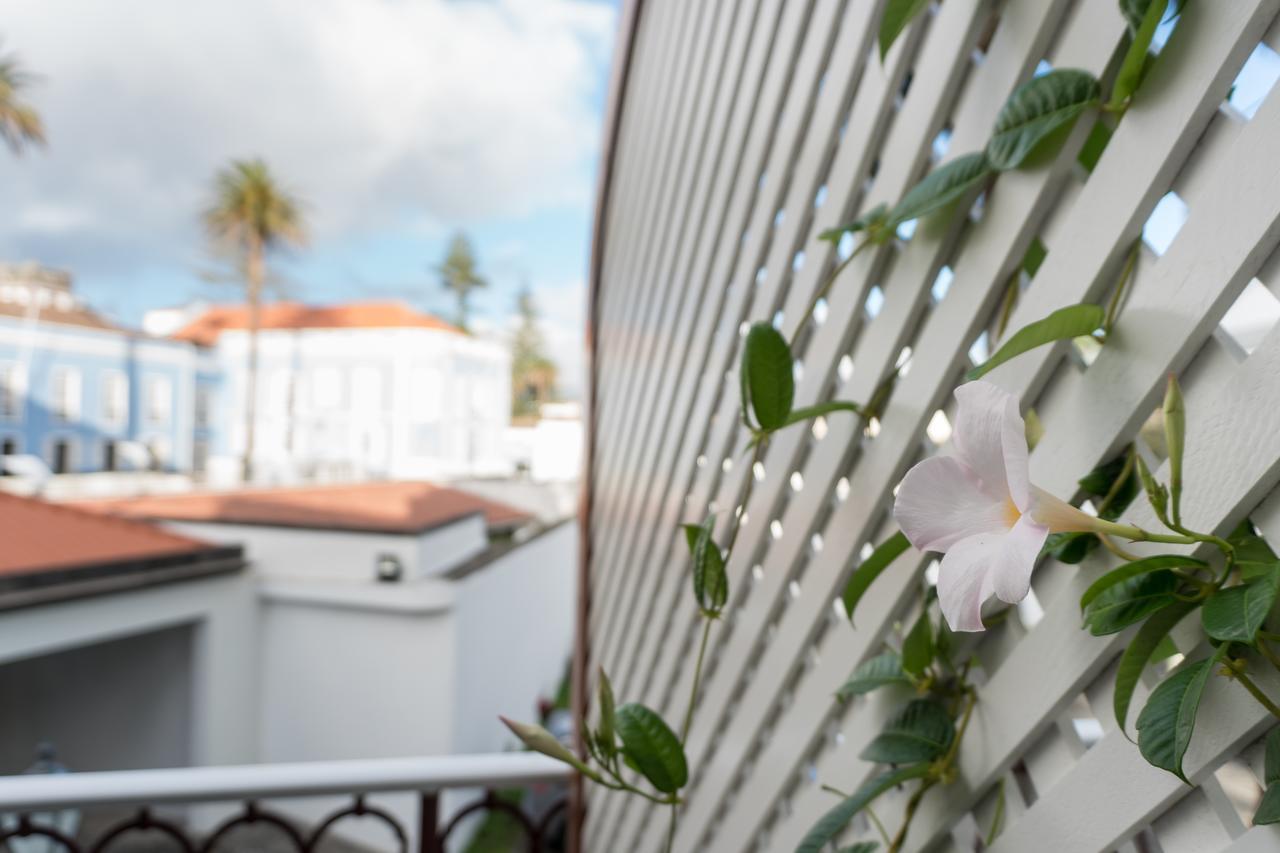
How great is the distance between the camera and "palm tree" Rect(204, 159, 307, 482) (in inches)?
760

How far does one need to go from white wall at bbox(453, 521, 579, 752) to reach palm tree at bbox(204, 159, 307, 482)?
41.6 ft

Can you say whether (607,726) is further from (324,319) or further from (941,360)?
(324,319)

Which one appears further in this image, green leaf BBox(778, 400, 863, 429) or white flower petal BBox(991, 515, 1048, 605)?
Result: green leaf BBox(778, 400, 863, 429)

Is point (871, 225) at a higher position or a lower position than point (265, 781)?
higher

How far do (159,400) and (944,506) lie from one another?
21.9m

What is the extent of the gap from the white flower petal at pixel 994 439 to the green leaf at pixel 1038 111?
21cm

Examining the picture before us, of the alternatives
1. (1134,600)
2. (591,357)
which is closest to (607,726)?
(1134,600)

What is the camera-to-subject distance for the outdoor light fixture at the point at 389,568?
19.0ft

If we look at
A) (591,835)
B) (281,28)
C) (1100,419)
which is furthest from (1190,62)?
(281,28)

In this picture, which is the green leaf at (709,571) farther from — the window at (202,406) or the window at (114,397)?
the window at (202,406)

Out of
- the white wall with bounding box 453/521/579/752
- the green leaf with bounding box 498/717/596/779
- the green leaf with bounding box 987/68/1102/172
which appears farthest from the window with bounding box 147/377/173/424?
the green leaf with bounding box 987/68/1102/172

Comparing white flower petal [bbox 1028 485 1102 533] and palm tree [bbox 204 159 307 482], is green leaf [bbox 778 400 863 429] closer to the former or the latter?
white flower petal [bbox 1028 485 1102 533]

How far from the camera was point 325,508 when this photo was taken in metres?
6.88

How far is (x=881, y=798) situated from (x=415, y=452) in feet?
67.4
